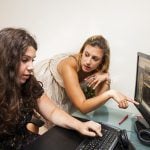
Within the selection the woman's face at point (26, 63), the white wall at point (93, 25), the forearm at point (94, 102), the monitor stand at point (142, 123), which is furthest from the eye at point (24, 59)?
the white wall at point (93, 25)

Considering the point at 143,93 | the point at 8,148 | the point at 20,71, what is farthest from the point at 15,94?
the point at 143,93

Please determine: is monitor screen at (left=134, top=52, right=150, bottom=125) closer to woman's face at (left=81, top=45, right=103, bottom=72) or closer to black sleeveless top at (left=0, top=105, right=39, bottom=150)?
woman's face at (left=81, top=45, right=103, bottom=72)

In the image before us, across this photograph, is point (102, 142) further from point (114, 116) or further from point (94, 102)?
point (114, 116)

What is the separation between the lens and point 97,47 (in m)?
1.73

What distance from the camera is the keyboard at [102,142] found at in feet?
3.49

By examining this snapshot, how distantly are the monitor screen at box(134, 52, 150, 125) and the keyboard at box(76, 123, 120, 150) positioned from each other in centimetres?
31

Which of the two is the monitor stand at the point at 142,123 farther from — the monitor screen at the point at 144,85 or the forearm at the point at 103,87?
the forearm at the point at 103,87

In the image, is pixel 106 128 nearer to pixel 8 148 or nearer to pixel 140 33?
pixel 8 148

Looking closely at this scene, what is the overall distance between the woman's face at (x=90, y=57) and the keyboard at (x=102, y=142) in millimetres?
634

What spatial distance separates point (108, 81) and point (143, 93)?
0.41 metres

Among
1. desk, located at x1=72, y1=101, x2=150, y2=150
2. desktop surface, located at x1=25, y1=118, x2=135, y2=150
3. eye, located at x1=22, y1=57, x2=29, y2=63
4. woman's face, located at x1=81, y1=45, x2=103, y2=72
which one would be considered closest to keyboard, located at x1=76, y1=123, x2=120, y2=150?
desktop surface, located at x1=25, y1=118, x2=135, y2=150

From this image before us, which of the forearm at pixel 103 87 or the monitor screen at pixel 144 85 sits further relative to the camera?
the forearm at pixel 103 87

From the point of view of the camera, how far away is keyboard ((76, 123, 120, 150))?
106 centimetres

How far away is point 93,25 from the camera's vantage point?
1.93 metres
